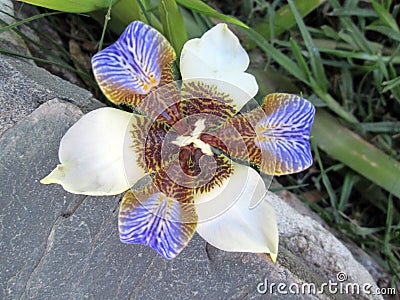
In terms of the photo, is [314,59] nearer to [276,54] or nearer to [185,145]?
[276,54]

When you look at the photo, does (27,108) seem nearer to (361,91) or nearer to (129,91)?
(129,91)

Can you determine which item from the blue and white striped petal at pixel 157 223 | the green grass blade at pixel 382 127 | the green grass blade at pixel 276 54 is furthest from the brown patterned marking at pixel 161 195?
the green grass blade at pixel 382 127

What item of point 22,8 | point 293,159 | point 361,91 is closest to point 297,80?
point 361,91

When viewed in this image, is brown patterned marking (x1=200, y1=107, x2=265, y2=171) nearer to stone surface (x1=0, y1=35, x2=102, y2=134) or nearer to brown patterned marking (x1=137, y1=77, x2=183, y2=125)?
brown patterned marking (x1=137, y1=77, x2=183, y2=125)

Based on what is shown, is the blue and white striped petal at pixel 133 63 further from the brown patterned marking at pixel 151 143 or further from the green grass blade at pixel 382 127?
the green grass blade at pixel 382 127

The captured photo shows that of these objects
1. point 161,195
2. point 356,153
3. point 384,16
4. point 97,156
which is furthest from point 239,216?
point 384,16

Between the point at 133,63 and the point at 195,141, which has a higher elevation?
the point at 133,63
